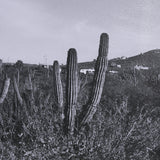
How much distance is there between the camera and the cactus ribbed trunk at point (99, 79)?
6.97 meters

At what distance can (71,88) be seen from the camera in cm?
688

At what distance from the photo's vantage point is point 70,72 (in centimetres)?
696

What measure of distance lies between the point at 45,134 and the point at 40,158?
2.64 ft

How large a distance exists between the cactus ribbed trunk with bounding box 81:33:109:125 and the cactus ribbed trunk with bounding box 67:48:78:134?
1.16ft

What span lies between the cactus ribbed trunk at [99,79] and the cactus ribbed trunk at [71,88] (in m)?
0.35

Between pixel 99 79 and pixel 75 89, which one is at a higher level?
pixel 99 79

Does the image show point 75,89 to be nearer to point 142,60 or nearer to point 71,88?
point 71,88

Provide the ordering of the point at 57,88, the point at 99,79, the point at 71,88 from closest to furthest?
the point at 71,88 → the point at 99,79 → the point at 57,88

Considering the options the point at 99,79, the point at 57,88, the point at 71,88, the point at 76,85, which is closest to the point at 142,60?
the point at 57,88

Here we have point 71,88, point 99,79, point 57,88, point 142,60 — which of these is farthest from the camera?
point 142,60

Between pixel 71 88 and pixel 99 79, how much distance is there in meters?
0.83

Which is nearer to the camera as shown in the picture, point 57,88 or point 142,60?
point 57,88

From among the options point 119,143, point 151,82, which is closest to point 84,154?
point 119,143

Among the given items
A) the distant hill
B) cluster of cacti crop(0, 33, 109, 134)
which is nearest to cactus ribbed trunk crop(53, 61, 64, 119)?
cluster of cacti crop(0, 33, 109, 134)
